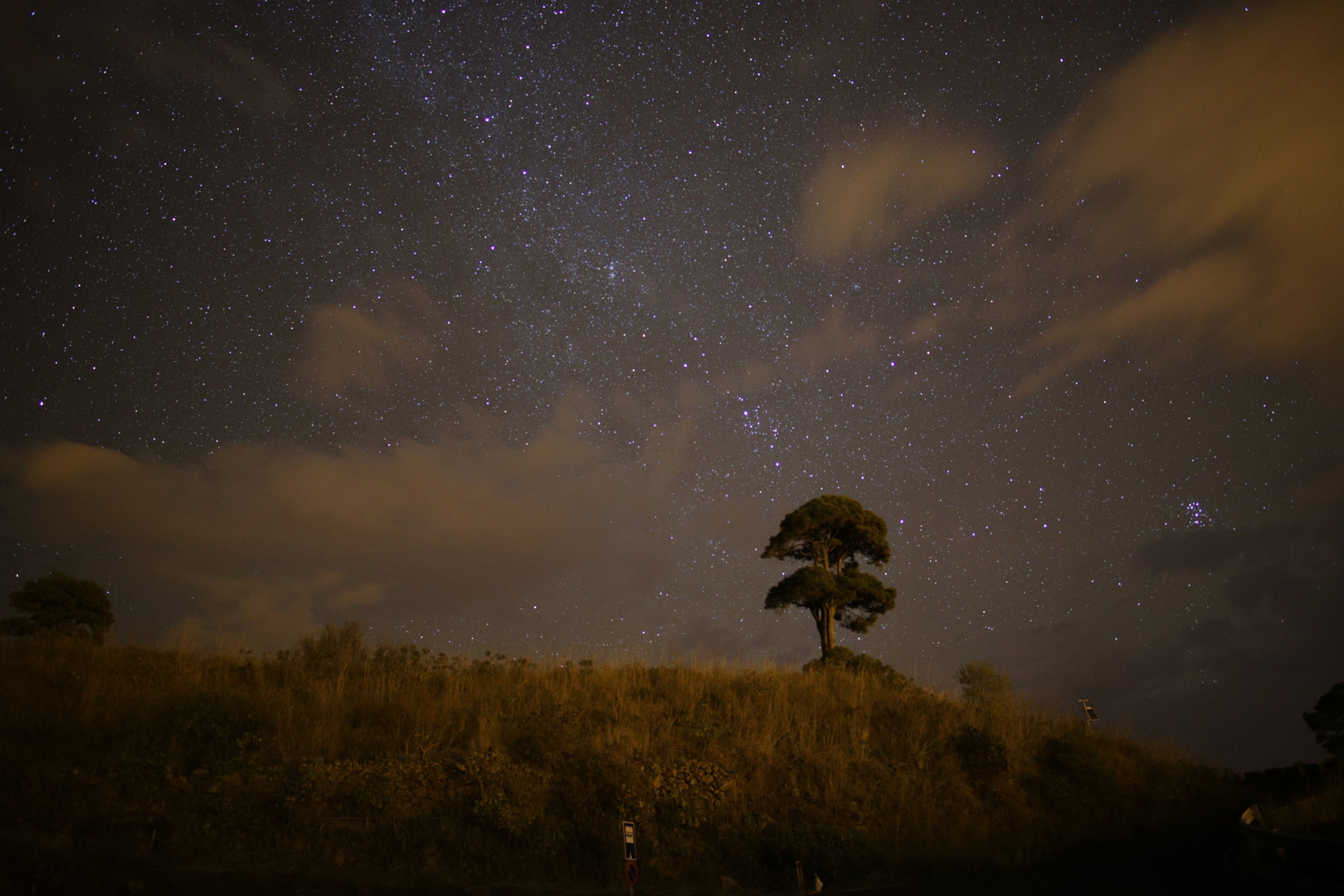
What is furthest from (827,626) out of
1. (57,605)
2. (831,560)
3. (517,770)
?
(57,605)

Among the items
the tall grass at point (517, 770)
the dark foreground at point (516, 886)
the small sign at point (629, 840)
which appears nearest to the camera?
the dark foreground at point (516, 886)

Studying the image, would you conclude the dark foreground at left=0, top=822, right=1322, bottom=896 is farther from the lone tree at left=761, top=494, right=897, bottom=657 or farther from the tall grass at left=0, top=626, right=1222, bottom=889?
the lone tree at left=761, top=494, right=897, bottom=657

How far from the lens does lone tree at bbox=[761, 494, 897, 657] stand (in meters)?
28.5

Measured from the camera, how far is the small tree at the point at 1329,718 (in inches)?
1474

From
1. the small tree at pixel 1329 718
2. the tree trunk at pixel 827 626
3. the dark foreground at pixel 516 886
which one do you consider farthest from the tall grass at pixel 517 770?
the small tree at pixel 1329 718

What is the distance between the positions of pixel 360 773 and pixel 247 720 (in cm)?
221

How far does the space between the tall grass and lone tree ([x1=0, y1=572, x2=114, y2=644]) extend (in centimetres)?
1465

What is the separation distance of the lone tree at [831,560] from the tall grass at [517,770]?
408 inches

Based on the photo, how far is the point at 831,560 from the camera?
30.8m

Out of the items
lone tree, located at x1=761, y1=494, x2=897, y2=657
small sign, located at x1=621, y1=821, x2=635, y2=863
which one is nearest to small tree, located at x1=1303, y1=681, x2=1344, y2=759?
lone tree, located at x1=761, y1=494, x2=897, y2=657

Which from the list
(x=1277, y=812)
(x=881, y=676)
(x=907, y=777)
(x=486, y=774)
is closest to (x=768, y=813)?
(x=907, y=777)

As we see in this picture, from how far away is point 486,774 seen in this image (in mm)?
11195

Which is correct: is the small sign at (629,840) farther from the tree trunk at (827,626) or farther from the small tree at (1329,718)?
the small tree at (1329,718)

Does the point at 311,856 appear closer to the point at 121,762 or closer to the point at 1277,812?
the point at 121,762
